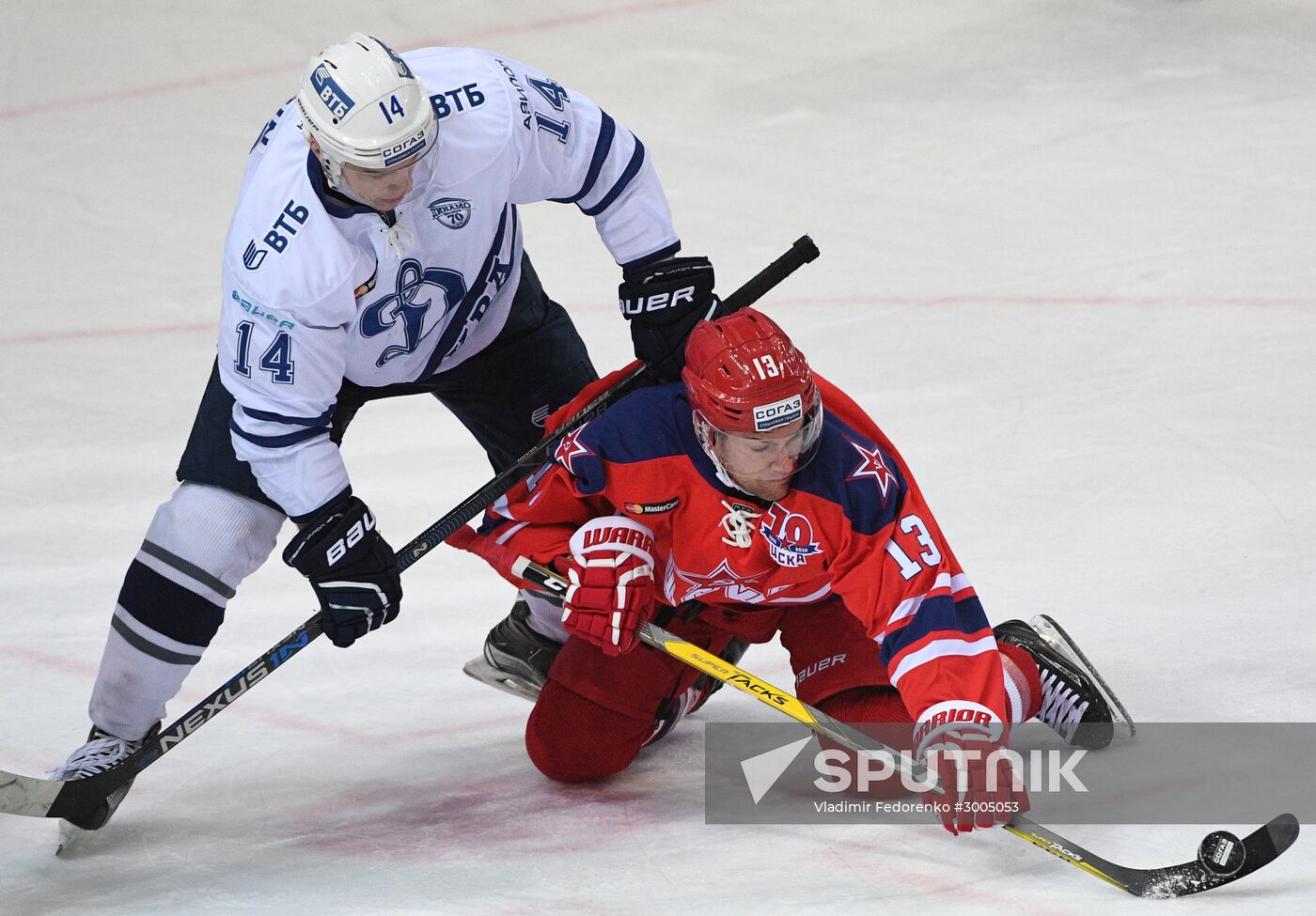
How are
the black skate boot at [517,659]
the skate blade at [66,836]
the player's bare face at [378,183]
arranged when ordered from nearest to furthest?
the player's bare face at [378,183]
the skate blade at [66,836]
the black skate boot at [517,659]

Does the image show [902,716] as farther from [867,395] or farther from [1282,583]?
[867,395]

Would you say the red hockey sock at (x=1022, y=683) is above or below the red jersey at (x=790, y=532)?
below

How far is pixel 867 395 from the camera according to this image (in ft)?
14.6

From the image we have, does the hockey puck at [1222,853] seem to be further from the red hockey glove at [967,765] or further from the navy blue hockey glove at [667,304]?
the navy blue hockey glove at [667,304]

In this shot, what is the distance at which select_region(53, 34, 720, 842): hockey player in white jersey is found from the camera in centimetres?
246

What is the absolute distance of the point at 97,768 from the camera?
8.79 ft

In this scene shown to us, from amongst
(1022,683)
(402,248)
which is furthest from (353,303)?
(1022,683)

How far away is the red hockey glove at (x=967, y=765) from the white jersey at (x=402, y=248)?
0.98 meters

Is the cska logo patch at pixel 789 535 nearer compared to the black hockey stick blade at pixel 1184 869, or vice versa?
the black hockey stick blade at pixel 1184 869

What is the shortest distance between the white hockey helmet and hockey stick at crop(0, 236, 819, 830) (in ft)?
2.08

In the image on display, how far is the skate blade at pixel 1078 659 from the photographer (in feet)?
9.51

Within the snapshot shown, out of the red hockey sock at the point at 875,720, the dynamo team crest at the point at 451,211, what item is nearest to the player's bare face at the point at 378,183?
the dynamo team crest at the point at 451,211

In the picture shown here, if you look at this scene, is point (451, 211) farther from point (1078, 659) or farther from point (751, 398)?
point (1078, 659)

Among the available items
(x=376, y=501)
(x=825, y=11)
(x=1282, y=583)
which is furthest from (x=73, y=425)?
(x=825, y=11)
